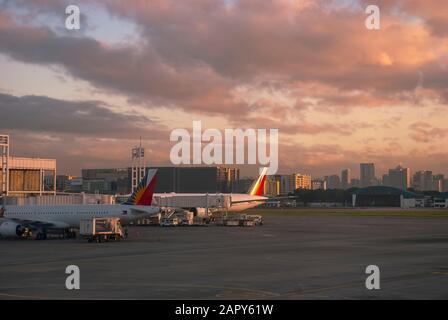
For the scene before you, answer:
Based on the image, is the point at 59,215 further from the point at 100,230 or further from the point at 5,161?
the point at 5,161

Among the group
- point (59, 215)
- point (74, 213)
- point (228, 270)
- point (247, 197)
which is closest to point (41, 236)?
point (59, 215)

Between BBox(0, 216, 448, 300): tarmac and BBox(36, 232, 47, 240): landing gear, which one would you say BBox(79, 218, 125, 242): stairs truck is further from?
BBox(36, 232, 47, 240): landing gear

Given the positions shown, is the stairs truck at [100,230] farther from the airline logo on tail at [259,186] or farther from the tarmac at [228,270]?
the airline logo on tail at [259,186]

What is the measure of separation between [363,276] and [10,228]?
4135cm

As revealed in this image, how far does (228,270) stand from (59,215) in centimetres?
3380

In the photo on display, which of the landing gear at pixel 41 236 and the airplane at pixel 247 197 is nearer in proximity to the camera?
the landing gear at pixel 41 236

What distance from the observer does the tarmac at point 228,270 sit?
22406 mm

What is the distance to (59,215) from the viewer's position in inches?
2325

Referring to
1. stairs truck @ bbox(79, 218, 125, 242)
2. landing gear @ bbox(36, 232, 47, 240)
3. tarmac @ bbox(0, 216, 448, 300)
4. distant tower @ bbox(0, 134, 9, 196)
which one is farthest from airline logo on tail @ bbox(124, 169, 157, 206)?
distant tower @ bbox(0, 134, 9, 196)

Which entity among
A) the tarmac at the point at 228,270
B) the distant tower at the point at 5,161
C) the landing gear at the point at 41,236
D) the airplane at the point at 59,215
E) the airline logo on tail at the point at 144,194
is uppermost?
the distant tower at the point at 5,161

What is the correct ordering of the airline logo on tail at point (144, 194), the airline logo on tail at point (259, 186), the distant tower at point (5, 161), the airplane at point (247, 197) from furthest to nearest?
the airline logo on tail at point (259, 186)
the airplane at point (247, 197)
the distant tower at point (5, 161)
the airline logo on tail at point (144, 194)

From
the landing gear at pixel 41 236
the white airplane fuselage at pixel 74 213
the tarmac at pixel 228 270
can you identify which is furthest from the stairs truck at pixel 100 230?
the landing gear at pixel 41 236
